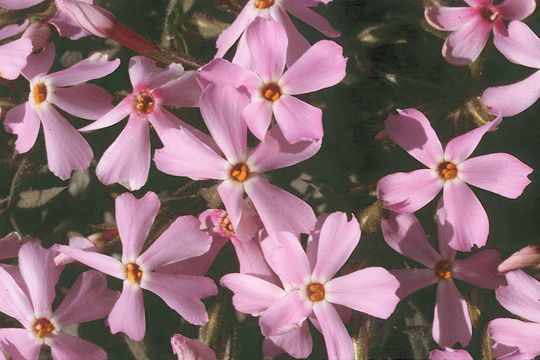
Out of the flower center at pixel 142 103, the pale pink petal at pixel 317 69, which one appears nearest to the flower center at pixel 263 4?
the pale pink petal at pixel 317 69

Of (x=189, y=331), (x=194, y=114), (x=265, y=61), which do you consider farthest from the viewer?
(x=189, y=331)

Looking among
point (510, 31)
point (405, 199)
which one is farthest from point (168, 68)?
point (510, 31)

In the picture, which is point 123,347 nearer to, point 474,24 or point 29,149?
point 29,149

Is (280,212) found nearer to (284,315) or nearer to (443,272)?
(284,315)

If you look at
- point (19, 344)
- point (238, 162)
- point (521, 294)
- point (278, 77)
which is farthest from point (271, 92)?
point (19, 344)

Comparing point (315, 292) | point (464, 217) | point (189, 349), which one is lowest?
point (189, 349)

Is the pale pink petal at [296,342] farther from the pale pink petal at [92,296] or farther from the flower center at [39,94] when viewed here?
the flower center at [39,94]
